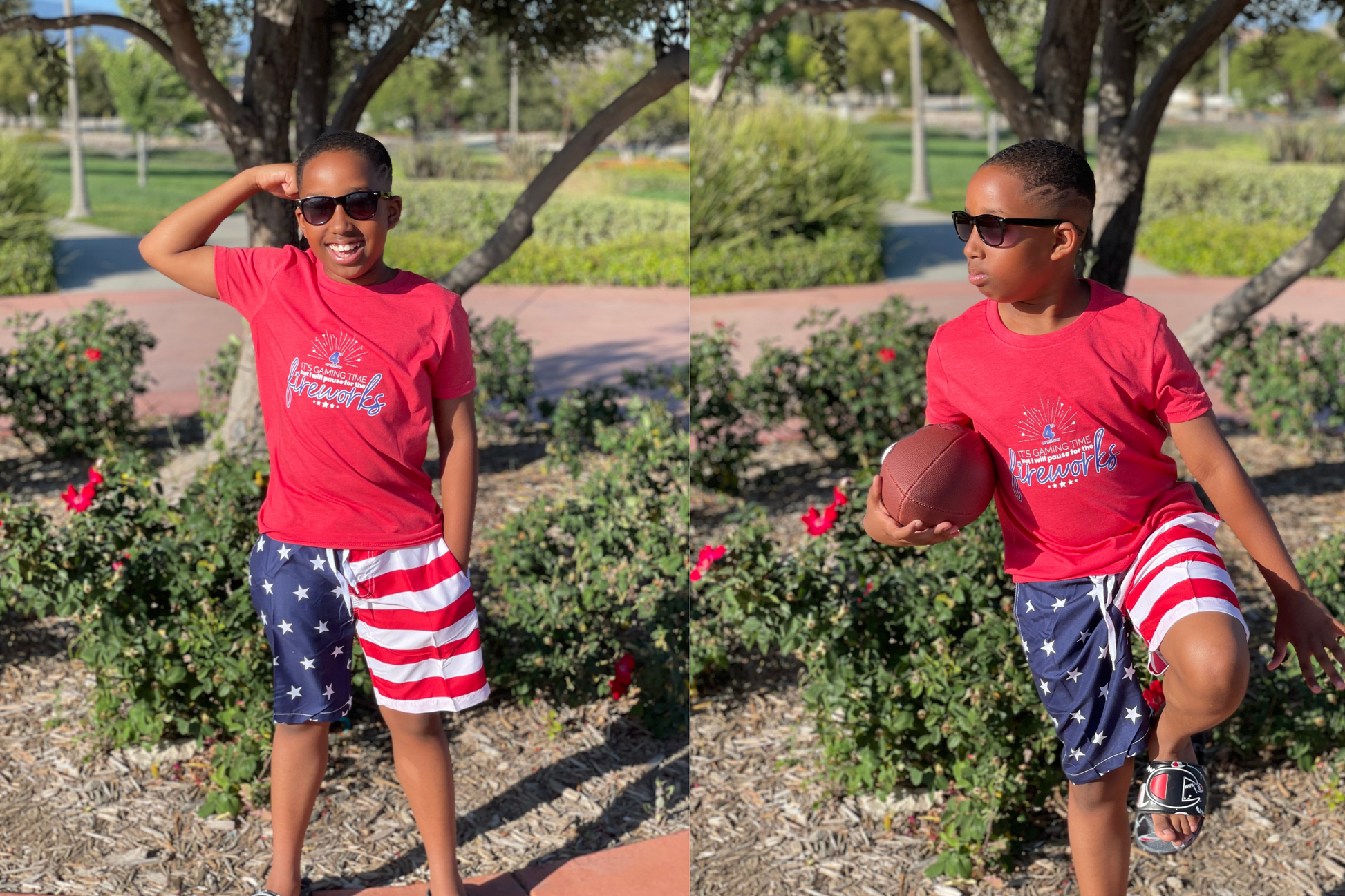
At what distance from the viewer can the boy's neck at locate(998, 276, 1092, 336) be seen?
218 centimetres

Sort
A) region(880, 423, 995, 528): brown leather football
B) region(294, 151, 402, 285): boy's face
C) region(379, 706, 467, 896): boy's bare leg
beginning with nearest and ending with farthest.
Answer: region(880, 423, 995, 528): brown leather football
region(294, 151, 402, 285): boy's face
region(379, 706, 467, 896): boy's bare leg

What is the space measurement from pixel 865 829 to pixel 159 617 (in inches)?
78.9

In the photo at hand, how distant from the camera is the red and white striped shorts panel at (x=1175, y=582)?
6.63 ft

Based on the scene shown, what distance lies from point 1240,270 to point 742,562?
12575 mm

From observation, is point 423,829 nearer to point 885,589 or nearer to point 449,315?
point 449,315

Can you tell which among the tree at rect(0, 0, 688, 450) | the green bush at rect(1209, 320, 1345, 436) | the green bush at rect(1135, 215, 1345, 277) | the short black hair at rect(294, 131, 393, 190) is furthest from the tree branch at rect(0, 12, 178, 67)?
the green bush at rect(1135, 215, 1345, 277)

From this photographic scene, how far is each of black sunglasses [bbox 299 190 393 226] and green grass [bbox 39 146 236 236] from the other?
53.2 ft

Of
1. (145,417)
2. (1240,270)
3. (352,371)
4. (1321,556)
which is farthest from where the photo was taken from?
(1240,270)

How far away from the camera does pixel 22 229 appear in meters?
14.8

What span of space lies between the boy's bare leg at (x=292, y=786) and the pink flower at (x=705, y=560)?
1.12 metres

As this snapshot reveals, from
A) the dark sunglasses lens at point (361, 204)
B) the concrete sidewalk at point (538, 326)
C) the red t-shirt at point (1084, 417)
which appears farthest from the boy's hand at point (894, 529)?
the concrete sidewalk at point (538, 326)

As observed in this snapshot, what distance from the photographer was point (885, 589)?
327cm

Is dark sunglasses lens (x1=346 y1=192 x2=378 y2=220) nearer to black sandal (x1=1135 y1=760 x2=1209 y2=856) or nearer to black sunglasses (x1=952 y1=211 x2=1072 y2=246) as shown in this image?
black sunglasses (x1=952 y1=211 x2=1072 y2=246)

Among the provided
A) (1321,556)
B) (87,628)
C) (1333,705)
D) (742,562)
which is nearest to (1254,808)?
(1333,705)
